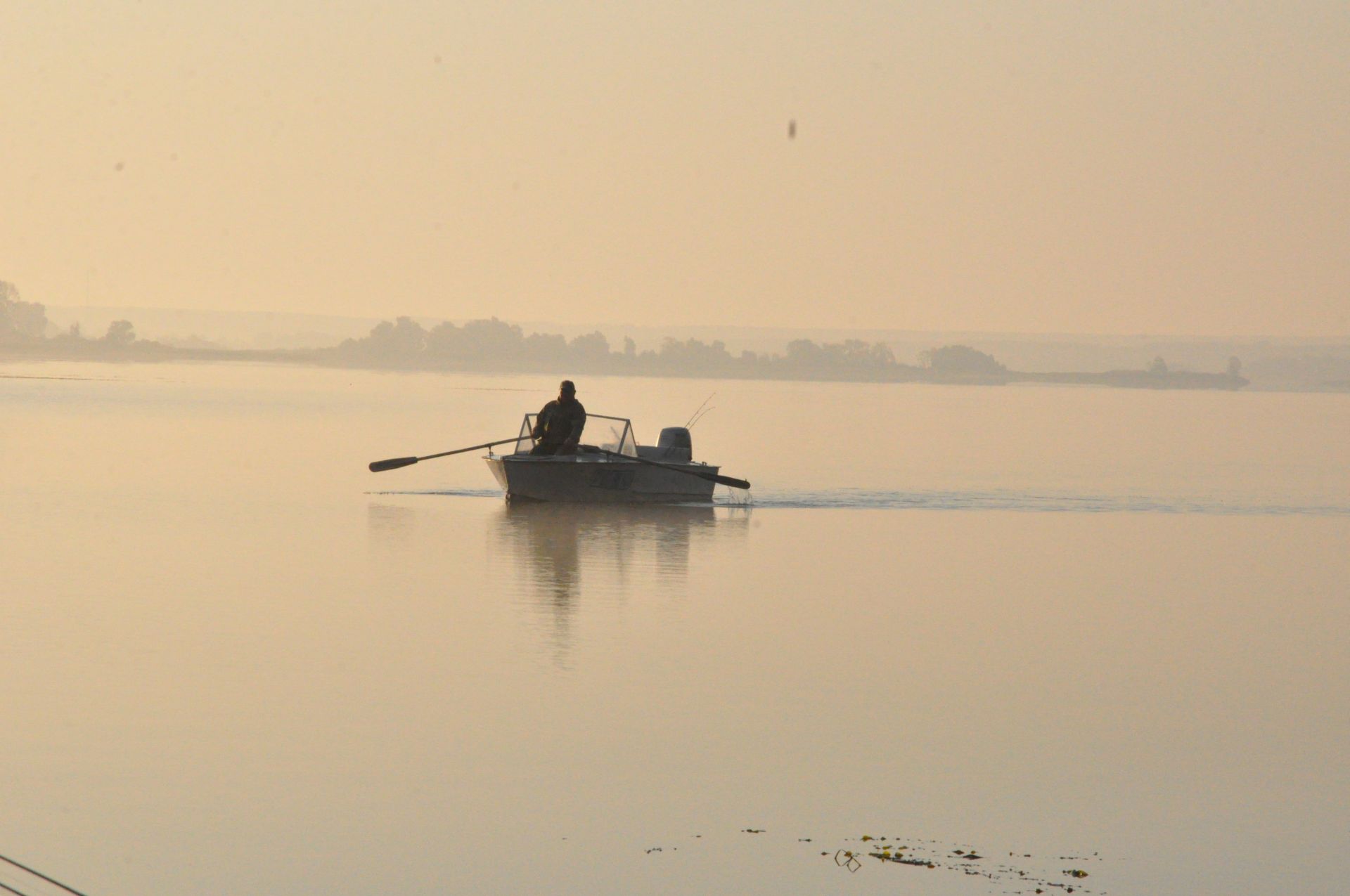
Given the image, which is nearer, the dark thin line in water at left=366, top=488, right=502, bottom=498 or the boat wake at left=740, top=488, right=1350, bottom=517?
the boat wake at left=740, top=488, right=1350, bottom=517

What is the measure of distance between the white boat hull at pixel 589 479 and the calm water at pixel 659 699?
58cm

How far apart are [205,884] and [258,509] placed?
2628 centimetres

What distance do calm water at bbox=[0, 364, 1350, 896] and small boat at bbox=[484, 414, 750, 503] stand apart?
2.03 ft

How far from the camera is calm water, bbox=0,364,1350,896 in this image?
10.7m

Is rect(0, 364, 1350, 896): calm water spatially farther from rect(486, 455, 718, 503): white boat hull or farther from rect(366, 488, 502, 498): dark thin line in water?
rect(366, 488, 502, 498): dark thin line in water

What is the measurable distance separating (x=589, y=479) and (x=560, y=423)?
5.31 ft

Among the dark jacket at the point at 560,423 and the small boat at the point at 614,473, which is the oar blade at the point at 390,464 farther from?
the dark jacket at the point at 560,423

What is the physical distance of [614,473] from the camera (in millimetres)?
36938

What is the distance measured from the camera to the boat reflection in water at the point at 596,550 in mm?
22250

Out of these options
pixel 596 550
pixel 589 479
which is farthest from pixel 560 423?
pixel 596 550

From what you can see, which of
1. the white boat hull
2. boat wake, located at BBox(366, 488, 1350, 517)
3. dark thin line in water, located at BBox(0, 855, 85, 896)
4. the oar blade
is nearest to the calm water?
dark thin line in water, located at BBox(0, 855, 85, 896)

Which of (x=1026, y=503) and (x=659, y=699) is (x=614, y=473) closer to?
(x=1026, y=503)

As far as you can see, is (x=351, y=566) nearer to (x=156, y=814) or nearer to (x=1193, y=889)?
(x=156, y=814)

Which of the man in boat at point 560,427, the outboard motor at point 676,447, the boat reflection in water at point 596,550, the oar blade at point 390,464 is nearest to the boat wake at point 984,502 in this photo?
the oar blade at point 390,464
